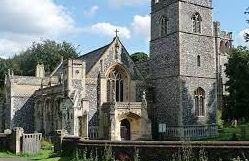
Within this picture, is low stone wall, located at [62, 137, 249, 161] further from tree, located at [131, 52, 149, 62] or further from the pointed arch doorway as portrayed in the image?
tree, located at [131, 52, 149, 62]

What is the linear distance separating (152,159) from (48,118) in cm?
2264

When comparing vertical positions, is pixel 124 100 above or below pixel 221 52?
below

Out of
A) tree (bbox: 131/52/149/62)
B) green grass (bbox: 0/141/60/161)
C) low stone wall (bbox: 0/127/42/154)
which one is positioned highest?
tree (bbox: 131/52/149/62)

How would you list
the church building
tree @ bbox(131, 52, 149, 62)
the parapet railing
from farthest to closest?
tree @ bbox(131, 52, 149, 62)
the parapet railing
the church building

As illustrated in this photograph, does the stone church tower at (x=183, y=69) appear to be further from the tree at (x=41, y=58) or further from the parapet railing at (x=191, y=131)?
the tree at (x=41, y=58)

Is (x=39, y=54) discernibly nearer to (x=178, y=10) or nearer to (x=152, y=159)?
(x=178, y=10)

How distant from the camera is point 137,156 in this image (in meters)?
18.7

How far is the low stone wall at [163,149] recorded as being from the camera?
17122 mm

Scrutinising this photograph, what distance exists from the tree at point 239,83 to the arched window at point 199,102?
4392 mm

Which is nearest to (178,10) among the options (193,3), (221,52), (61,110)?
(193,3)

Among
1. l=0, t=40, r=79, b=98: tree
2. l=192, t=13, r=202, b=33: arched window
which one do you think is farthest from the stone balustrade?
l=0, t=40, r=79, b=98: tree

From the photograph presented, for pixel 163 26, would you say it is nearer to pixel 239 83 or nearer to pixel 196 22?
pixel 196 22

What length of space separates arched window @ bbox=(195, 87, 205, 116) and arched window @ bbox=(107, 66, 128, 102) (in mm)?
6520

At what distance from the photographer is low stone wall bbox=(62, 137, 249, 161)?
56.2ft
